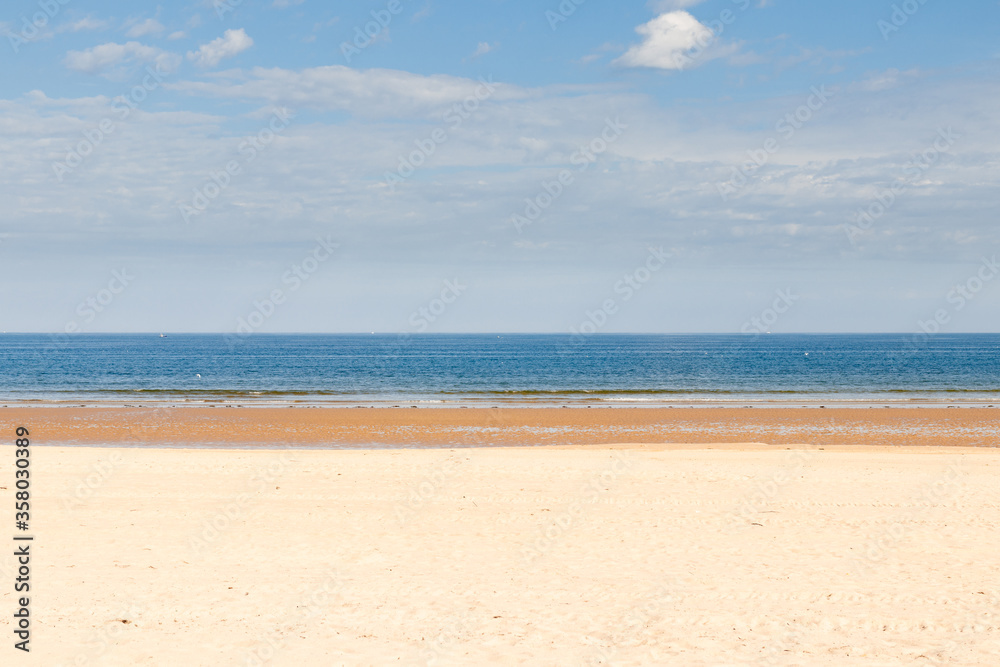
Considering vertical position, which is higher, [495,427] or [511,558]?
[511,558]

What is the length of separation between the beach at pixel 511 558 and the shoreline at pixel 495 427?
4935mm

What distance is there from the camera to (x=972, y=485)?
57.8 feet

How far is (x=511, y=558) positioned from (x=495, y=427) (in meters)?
20.9

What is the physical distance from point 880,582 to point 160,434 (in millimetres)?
26287

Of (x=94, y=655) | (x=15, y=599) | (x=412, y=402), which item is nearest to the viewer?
(x=94, y=655)

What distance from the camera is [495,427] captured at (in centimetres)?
3259

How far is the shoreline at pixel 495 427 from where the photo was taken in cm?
2820

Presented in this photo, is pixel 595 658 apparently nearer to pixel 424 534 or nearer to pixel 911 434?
pixel 424 534

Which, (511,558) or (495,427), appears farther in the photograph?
(495,427)

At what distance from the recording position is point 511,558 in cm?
1166

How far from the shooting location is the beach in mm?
8242

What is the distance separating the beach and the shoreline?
4.93 metres

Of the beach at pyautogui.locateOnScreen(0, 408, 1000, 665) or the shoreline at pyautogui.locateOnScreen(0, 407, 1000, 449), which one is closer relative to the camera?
the beach at pyautogui.locateOnScreen(0, 408, 1000, 665)

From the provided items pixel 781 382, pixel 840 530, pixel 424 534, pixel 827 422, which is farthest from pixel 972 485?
pixel 781 382
